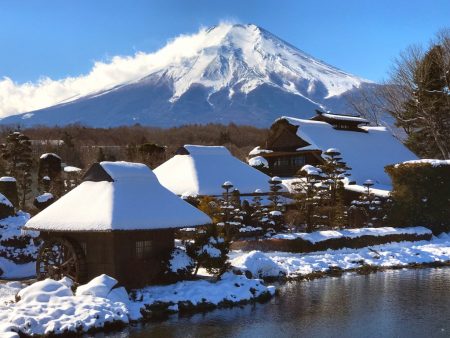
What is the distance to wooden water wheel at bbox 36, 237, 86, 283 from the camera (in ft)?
51.7

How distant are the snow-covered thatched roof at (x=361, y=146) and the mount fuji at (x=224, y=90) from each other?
338 ft

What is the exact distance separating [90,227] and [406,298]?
30.6 ft

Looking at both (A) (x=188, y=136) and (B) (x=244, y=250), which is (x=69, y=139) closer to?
(A) (x=188, y=136)

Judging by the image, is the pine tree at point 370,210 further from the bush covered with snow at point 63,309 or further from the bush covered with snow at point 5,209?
the bush covered with snow at point 63,309

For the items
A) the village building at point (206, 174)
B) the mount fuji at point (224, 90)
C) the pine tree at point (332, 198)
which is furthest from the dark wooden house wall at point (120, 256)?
the mount fuji at point (224, 90)

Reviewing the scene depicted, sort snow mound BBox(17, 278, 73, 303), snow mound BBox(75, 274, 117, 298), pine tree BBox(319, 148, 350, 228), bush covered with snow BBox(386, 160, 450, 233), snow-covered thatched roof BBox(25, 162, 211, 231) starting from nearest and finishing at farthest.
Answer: snow mound BBox(17, 278, 73, 303) → snow mound BBox(75, 274, 117, 298) → snow-covered thatched roof BBox(25, 162, 211, 231) → pine tree BBox(319, 148, 350, 228) → bush covered with snow BBox(386, 160, 450, 233)

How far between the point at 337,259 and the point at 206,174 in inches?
438

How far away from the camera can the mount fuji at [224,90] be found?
517ft

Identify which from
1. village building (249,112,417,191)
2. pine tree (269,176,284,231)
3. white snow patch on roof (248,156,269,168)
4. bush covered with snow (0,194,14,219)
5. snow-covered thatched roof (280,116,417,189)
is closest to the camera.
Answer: bush covered with snow (0,194,14,219)

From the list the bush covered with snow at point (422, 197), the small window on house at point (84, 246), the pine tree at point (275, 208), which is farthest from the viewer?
the bush covered with snow at point (422, 197)

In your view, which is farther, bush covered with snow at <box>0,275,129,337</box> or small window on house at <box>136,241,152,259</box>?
small window on house at <box>136,241,152,259</box>

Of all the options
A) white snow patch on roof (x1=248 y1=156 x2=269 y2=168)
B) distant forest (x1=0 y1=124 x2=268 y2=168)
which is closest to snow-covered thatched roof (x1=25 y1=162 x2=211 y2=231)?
white snow patch on roof (x1=248 y1=156 x2=269 y2=168)

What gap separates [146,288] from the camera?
15.9 metres

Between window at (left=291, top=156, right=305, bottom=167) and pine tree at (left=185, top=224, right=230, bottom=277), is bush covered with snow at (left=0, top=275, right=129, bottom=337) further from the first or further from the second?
window at (left=291, top=156, right=305, bottom=167)
